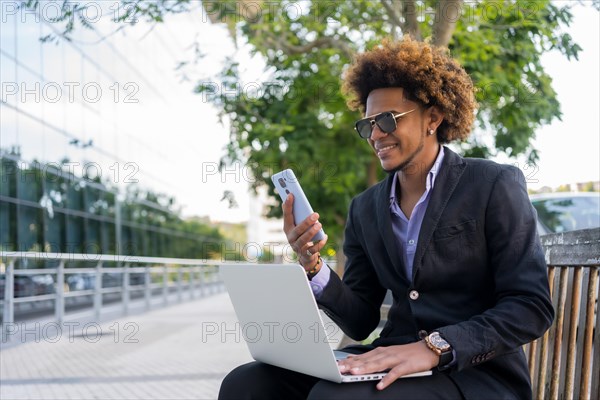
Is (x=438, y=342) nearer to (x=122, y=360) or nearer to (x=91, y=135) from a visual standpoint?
(x=122, y=360)

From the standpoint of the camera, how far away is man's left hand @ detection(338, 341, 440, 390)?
6.58 feet

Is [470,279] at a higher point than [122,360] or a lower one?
higher

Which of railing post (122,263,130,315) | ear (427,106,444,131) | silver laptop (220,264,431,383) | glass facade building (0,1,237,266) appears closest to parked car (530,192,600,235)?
glass facade building (0,1,237,266)

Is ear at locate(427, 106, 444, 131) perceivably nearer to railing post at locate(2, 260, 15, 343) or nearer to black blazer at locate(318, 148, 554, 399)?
black blazer at locate(318, 148, 554, 399)

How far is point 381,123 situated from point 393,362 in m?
0.88

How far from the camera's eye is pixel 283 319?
2.15m

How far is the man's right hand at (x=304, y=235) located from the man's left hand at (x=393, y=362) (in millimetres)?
461

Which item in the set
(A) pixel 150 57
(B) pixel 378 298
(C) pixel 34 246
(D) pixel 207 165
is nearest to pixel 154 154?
(A) pixel 150 57

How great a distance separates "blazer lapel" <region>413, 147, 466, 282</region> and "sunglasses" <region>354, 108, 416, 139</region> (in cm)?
21

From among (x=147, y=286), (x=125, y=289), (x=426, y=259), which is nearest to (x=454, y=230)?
(x=426, y=259)

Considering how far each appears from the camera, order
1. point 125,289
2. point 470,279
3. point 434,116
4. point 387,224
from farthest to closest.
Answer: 1. point 125,289
2. point 434,116
3. point 387,224
4. point 470,279

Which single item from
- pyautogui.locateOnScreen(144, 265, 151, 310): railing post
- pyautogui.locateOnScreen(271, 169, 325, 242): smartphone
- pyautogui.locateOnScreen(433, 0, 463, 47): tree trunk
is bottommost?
pyautogui.locateOnScreen(144, 265, 151, 310): railing post

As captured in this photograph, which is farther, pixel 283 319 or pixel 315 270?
pixel 315 270

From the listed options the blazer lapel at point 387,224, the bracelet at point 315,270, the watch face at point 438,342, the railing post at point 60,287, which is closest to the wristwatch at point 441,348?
A: the watch face at point 438,342
